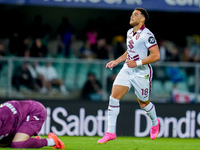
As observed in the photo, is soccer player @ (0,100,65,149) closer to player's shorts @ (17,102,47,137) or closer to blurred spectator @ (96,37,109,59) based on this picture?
player's shorts @ (17,102,47,137)

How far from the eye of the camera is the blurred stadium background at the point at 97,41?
12352mm

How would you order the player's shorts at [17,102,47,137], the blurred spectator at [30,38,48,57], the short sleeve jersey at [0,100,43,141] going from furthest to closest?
the blurred spectator at [30,38,48,57] → the player's shorts at [17,102,47,137] → the short sleeve jersey at [0,100,43,141]

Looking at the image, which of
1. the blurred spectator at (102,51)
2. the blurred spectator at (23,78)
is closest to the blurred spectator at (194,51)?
the blurred spectator at (102,51)

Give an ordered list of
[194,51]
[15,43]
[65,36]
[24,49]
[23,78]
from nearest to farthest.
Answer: [23,78], [24,49], [15,43], [65,36], [194,51]

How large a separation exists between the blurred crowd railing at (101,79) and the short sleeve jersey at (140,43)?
3.60 metres

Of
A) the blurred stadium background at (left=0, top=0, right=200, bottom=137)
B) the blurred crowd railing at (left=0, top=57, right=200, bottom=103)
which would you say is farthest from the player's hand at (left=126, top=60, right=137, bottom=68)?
the blurred crowd railing at (left=0, top=57, right=200, bottom=103)

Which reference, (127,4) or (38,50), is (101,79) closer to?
(127,4)

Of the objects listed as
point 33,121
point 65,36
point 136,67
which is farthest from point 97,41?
point 33,121

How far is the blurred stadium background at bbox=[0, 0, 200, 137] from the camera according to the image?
40.5 feet

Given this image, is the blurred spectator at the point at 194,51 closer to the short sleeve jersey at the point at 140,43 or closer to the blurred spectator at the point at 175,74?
the blurred spectator at the point at 175,74

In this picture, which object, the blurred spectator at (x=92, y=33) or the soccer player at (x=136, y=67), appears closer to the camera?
the soccer player at (x=136, y=67)

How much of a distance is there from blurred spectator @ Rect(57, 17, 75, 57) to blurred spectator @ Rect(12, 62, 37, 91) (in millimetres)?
2568

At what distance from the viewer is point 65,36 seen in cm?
1488

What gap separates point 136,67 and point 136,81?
240 mm
